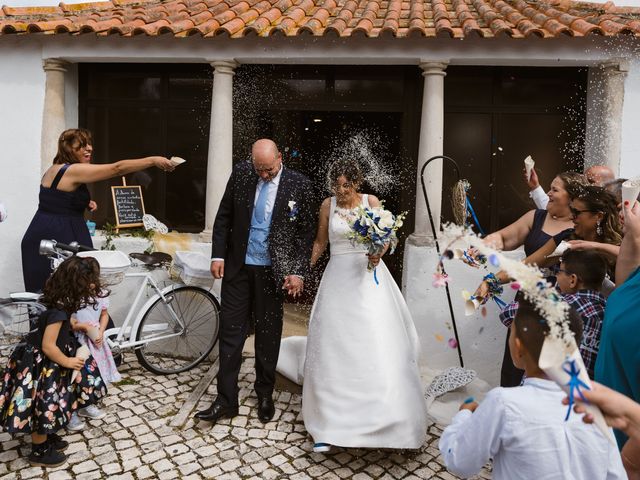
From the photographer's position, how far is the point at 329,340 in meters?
4.23

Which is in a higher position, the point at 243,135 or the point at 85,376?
the point at 243,135

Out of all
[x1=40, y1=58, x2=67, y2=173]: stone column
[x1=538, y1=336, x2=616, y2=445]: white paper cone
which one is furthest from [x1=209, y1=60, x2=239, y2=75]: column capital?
[x1=538, y1=336, x2=616, y2=445]: white paper cone

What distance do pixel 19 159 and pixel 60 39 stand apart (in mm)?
1589

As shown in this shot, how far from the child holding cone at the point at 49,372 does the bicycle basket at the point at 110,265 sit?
844mm

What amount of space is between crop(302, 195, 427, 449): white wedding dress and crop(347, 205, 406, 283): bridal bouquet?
22 centimetres

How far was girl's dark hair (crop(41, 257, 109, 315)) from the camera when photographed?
3.83 m

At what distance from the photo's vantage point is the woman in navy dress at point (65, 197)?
4852mm

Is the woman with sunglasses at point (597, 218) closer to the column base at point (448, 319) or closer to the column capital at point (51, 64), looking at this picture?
the column base at point (448, 319)

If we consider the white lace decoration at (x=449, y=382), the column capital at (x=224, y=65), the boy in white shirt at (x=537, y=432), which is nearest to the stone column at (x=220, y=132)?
the column capital at (x=224, y=65)

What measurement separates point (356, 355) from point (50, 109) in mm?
5144

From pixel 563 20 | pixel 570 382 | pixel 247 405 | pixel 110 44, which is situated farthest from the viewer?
pixel 110 44

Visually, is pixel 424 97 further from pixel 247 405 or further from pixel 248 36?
pixel 247 405

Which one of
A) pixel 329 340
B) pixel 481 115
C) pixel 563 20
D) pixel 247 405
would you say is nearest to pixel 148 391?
pixel 247 405

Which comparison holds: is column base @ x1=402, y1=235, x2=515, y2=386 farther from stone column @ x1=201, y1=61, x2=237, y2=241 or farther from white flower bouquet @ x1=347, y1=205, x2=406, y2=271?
stone column @ x1=201, y1=61, x2=237, y2=241
